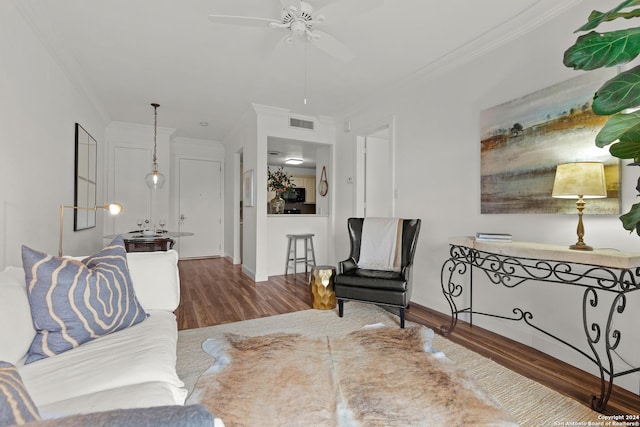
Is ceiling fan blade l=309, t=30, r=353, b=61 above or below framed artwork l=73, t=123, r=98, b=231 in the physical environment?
above

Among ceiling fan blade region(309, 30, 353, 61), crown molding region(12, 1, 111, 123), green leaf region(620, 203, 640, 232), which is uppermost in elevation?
crown molding region(12, 1, 111, 123)

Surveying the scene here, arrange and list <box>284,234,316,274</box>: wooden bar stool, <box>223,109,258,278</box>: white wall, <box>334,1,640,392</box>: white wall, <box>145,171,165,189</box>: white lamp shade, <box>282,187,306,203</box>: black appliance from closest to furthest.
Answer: <box>334,1,640,392</box>: white wall, <box>145,171,165,189</box>: white lamp shade, <box>223,109,258,278</box>: white wall, <box>284,234,316,274</box>: wooden bar stool, <box>282,187,306,203</box>: black appliance

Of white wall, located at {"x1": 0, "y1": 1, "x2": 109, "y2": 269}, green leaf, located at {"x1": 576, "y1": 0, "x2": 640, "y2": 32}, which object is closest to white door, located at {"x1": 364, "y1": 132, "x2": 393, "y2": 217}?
green leaf, located at {"x1": 576, "y1": 0, "x2": 640, "y2": 32}

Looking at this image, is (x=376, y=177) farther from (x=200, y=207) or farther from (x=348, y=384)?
(x=200, y=207)

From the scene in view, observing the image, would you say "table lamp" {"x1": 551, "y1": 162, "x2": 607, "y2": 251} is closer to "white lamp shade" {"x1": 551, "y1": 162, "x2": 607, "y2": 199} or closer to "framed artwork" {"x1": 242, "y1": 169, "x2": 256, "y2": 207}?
"white lamp shade" {"x1": 551, "y1": 162, "x2": 607, "y2": 199}

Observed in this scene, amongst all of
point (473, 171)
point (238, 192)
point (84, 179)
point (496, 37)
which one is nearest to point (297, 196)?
point (238, 192)

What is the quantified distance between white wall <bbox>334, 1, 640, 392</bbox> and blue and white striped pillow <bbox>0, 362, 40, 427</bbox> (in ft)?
8.94

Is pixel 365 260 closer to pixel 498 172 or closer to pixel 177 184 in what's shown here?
pixel 498 172

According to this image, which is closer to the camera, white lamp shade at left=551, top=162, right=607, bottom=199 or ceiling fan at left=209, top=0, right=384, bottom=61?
white lamp shade at left=551, top=162, right=607, bottom=199

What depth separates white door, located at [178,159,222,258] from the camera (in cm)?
629

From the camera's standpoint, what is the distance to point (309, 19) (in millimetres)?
2182

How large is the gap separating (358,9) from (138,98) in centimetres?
346

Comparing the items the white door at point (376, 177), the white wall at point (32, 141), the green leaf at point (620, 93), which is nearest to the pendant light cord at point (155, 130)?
the white wall at point (32, 141)

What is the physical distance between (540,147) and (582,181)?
567mm
